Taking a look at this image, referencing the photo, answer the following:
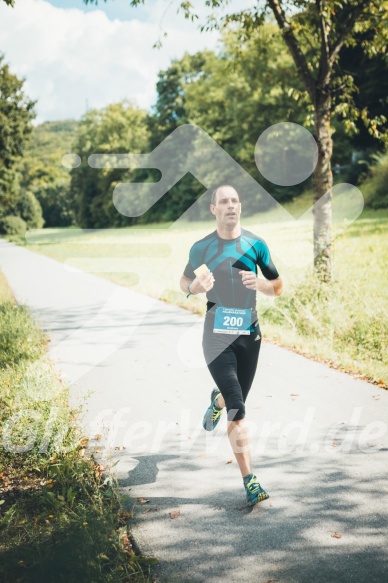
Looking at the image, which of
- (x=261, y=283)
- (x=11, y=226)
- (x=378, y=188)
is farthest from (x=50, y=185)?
(x=261, y=283)

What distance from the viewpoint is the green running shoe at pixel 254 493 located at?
3.68 meters

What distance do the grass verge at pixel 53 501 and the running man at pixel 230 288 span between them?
3.84 feet

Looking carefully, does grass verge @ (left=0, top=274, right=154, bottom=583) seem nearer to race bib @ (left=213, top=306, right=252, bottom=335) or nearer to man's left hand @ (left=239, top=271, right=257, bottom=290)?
race bib @ (left=213, top=306, right=252, bottom=335)

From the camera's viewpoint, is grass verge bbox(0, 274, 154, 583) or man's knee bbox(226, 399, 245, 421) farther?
man's knee bbox(226, 399, 245, 421)

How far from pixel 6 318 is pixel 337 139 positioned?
37.0 meters

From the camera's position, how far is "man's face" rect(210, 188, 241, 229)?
13.1ft

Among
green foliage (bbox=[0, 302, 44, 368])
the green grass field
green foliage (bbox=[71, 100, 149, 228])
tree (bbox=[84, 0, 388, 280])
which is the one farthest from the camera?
green foliage (bbox=[71, 100, 149, 228])

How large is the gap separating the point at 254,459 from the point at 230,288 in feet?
4.76

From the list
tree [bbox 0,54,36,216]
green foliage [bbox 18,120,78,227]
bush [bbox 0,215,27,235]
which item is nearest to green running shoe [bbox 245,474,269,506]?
tree [bbox 0,54,36,216]

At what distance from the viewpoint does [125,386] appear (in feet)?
21.4

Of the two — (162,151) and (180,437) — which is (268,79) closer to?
(180,437)

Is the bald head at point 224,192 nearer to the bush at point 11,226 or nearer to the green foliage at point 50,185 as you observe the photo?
the bush at point 11,226

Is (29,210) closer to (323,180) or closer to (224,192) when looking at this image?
(323,180)

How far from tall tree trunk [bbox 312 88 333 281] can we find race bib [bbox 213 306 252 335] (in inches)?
232
